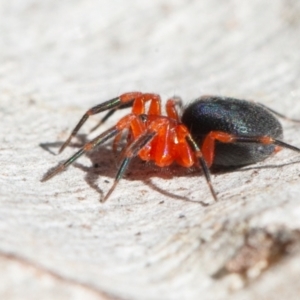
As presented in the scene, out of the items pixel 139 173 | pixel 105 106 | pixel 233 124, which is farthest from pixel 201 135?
pixel 105 106

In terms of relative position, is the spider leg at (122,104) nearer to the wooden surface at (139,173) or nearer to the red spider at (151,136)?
the red spider at (151,136)

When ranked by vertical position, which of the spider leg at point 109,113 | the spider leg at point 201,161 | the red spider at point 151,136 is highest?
the spider leg at point 109,113

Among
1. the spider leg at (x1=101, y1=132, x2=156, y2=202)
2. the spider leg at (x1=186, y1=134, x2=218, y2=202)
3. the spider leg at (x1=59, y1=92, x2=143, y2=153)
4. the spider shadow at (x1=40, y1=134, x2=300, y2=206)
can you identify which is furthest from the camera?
the spider leg at (x1=59, y1=92, x2=143, y2=153)

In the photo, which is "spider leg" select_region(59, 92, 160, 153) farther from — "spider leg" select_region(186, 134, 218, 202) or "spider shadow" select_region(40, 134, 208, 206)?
"spider leg" select_region(186, 134, 218, 202)

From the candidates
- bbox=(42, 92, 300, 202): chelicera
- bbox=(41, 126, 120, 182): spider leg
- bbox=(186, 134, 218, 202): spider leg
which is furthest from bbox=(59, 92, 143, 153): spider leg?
bbox=(186, 134, 218, 202): spider leg

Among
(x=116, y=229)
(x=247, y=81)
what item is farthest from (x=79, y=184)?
(x=247, y=81)

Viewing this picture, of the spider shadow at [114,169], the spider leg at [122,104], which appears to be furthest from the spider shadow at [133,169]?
the spider leg at [122,104]

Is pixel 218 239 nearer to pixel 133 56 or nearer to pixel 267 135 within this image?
pixel 267 135
